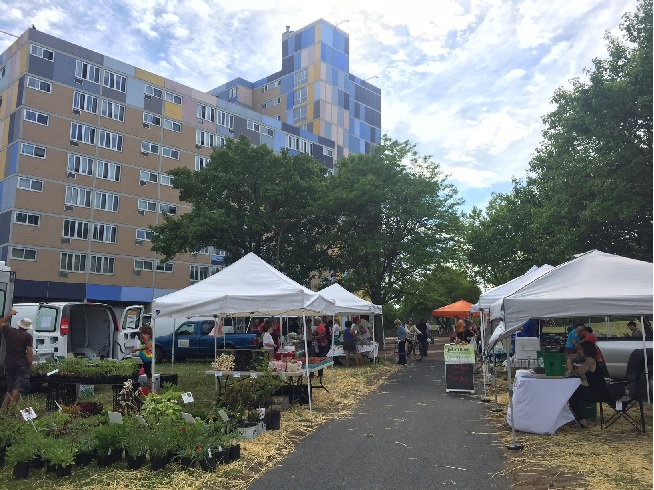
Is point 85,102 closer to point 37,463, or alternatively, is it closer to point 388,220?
point 388,220

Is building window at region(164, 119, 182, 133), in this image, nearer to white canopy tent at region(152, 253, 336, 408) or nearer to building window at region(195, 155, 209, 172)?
building window at region(195, 155, 209, 172)

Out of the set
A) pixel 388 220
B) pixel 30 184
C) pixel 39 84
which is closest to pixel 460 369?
pixel 388 220

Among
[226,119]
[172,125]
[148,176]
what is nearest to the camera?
[148,176]

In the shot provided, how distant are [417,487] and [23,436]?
4.52 metres

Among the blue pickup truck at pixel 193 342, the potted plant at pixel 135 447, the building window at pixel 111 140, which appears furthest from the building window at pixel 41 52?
the potted plant at pixel 135 447

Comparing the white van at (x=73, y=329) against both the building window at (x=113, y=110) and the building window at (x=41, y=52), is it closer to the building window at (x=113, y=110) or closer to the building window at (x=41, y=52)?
the building window at (x=41, y=52)

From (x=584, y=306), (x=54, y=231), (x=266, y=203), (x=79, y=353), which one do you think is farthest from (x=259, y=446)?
(x=54, y=231)

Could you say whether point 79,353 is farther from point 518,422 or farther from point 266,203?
point 266,203

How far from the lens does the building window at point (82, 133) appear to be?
132ft

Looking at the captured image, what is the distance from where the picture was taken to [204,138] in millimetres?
49562

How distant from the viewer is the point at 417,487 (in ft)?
18.7

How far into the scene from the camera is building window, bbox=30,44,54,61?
38000 millimetres

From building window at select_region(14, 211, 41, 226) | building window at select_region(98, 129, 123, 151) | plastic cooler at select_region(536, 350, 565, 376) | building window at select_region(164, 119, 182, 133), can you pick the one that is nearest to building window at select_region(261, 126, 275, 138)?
building window at select_region(164, 119, 182, 133)

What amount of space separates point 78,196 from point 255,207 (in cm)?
1672
